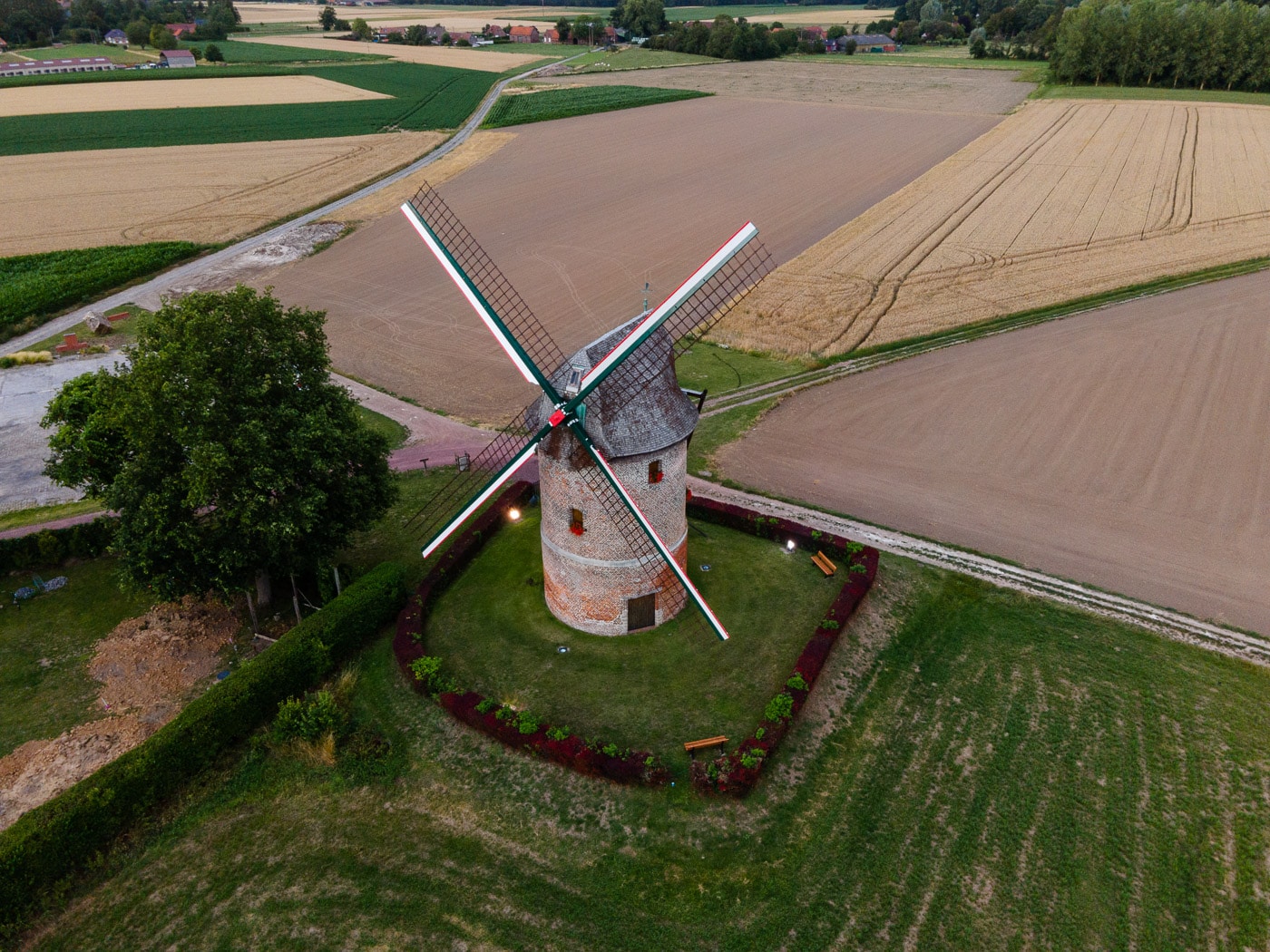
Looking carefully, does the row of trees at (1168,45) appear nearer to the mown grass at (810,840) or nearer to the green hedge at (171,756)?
the mown grass at (810,840)

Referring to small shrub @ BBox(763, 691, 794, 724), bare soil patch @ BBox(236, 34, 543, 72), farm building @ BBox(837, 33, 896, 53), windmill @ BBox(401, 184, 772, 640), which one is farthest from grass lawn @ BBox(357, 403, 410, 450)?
farm building @ BBox(837, 33, 896, 53)

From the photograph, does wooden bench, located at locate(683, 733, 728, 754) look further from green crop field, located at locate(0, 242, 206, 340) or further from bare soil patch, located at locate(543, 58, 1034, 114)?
bare soil patch, located at locate(543, 58, 1034, 114)

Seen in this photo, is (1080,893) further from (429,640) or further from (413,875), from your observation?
(429,640)

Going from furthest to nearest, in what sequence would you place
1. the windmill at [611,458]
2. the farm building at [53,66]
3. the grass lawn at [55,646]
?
the farm building at [53,66] → the grass lawn at [55,646] → the windmill at [611,458]

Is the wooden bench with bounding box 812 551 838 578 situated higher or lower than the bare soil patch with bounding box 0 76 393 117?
lower

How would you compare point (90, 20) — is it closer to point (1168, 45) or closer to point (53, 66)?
point (53, 66)

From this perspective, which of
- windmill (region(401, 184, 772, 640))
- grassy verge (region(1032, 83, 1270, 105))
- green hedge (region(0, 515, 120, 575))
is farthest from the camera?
Result: grassy verge (region(1032, 83, 1270, 105))

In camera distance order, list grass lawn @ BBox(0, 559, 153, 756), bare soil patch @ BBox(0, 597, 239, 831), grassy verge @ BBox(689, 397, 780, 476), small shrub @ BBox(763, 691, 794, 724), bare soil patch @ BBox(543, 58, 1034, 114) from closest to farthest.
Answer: bare soil patch @ BBox(0, 597, 239, 831) → small shrub @ BBox(763, 691, 794, 724) → grass lawn @ BBox(0, 559, 153, 756) → grassy verge @ BBox(689, 397, 780, 476) → bare soil patch @ BBox(543, 58, 1034, 114)

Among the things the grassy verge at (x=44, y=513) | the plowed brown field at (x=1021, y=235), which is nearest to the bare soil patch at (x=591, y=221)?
the plowed brown field at (x=1021, y=235)
